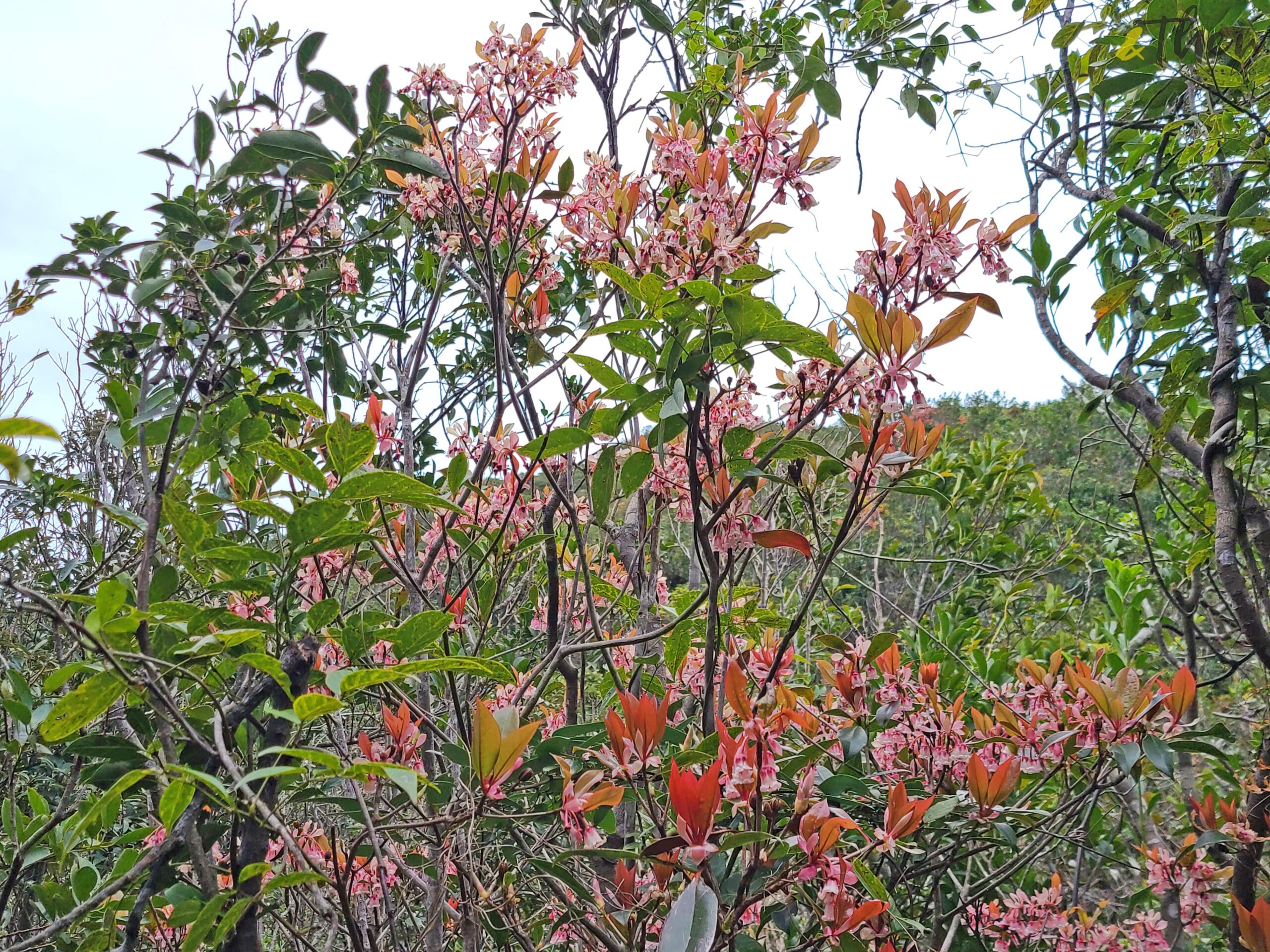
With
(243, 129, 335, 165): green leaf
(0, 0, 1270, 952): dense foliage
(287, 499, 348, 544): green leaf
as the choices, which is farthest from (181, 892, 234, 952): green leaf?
(243, 129, 335, 165): green leaf

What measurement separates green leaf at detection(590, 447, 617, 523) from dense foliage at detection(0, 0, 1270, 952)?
0.04 feet

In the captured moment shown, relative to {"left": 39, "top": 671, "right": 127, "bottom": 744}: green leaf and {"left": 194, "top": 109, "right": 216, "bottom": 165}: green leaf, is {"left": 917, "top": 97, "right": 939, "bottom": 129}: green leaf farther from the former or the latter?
{"left": 39, "top": 671, "right": 127, "bottom": 744}: green leaf

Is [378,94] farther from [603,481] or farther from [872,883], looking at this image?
[872,883]

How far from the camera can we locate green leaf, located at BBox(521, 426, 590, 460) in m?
0.95

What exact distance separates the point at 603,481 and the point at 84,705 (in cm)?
61

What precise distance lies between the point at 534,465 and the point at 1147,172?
5.23ft

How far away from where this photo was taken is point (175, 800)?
24.4 inches

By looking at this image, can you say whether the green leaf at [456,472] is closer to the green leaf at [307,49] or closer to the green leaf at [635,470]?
the green leaf at [635,470]

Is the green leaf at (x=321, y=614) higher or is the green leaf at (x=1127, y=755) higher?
the green leaf at (x=321, y=614)

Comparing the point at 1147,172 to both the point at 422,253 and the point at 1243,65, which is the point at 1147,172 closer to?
the point at 1243,65

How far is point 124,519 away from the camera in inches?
31.7

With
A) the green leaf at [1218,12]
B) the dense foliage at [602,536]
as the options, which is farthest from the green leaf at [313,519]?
the green leaf at [1218,12]

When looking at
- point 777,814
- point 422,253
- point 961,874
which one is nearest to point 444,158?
point 422,253

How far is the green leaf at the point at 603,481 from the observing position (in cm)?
105
